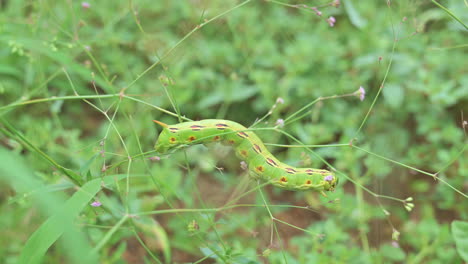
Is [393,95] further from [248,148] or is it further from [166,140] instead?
[166,140]

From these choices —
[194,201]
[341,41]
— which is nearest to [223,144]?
[194,201]

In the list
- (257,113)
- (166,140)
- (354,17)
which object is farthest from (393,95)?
(166,140)

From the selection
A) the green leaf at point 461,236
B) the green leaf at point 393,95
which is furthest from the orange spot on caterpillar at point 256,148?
the green leaf at point 393,95

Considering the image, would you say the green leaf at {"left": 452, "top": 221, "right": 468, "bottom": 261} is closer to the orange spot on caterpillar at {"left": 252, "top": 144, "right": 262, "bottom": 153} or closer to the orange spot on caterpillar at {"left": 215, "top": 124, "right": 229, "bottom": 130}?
the orange spot on caterpillar at {"left": 252, "top": 144, "right": 262, "bottom": 153}

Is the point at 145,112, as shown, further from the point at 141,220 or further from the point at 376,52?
the point at 376,52

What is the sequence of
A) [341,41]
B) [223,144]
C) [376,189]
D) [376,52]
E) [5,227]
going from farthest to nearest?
[341,41] < [376,52] < [376,189] < [5,227] < [223,144]

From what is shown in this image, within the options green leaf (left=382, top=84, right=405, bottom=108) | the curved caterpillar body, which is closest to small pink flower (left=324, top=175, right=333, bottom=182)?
the curved caterpillar body
